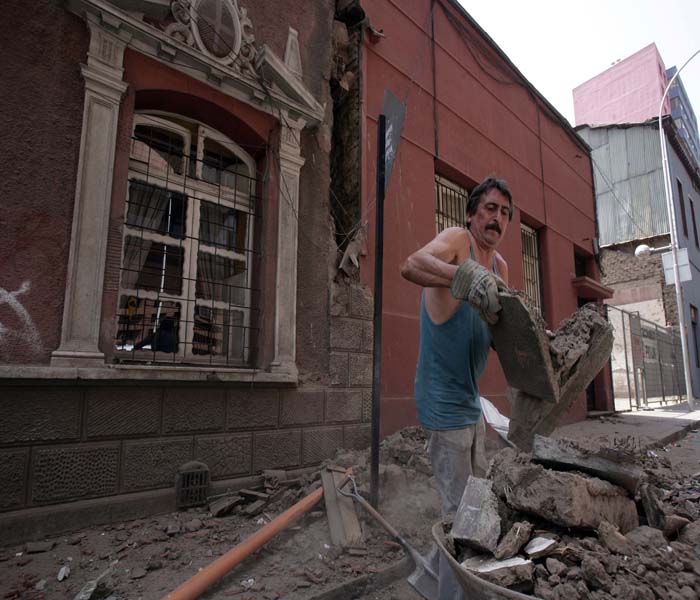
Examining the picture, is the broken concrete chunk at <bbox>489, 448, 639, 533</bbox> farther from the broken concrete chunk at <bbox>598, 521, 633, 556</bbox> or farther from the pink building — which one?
the pink building

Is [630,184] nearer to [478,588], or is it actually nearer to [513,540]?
[513,540]

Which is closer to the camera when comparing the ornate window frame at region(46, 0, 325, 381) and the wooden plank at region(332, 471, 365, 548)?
the wooden plank at region(332, 471, 365, 548)

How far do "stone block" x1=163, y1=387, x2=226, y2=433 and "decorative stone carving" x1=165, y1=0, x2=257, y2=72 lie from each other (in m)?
2.96

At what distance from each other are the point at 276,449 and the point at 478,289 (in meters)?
2.96

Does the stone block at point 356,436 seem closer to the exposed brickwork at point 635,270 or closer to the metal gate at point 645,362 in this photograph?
the metal gate at point 645,362

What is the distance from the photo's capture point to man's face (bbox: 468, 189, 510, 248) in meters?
2.40

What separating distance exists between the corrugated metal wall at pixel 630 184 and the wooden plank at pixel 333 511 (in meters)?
19.0

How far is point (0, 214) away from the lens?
296 centimetres

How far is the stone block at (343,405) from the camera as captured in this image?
4.55 m

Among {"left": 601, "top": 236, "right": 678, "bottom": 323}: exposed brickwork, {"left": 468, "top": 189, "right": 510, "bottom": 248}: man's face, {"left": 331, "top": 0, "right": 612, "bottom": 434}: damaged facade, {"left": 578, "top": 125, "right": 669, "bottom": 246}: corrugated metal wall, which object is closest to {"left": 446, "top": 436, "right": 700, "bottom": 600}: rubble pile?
{"left": 468, "top": 189, "right": 510, "bottom": 248}: man's face

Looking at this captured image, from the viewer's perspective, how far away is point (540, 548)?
1.31m

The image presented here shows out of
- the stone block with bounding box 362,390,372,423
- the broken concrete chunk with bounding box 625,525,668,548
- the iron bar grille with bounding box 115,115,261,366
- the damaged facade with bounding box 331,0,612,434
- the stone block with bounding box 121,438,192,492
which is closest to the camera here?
the broken concrete chunk with bounding box 625,525,668,548

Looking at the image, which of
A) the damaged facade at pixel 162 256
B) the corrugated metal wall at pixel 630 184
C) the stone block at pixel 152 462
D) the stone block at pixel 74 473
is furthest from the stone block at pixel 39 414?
the corrugated metal wall at pixel 630 184

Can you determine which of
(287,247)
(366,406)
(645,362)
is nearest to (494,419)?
(366,406)
